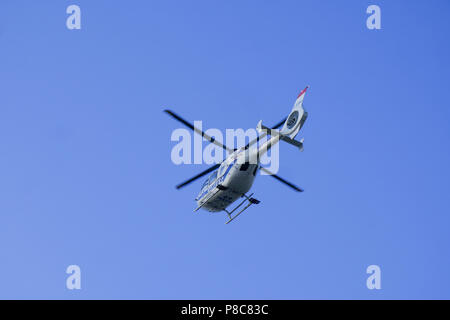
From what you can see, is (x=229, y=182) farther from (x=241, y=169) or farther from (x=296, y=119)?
(x=296, y=119)

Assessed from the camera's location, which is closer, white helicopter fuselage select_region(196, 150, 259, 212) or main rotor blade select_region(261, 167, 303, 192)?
white helicopter fuselage select_region(196, 150, 259, 212)

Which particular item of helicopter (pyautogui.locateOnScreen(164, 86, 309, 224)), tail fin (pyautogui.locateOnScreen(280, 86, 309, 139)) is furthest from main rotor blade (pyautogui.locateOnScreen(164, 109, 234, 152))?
tail fin (pyautogui.locateOnScreen(280, 86, 309, 139))

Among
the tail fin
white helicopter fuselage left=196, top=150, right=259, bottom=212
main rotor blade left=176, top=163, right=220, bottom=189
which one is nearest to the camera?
the tail fin

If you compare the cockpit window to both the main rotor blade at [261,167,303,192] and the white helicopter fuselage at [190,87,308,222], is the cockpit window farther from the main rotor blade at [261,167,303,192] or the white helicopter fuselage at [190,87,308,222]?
the main rotor blade at [261,167,303,192]

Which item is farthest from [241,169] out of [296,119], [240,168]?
Answer: [296,119]

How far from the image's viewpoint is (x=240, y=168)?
2972 cm

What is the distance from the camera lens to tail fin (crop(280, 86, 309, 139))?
27.6m

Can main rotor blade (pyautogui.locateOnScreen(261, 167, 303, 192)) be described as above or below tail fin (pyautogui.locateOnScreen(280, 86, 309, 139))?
below

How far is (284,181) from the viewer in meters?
33.3
